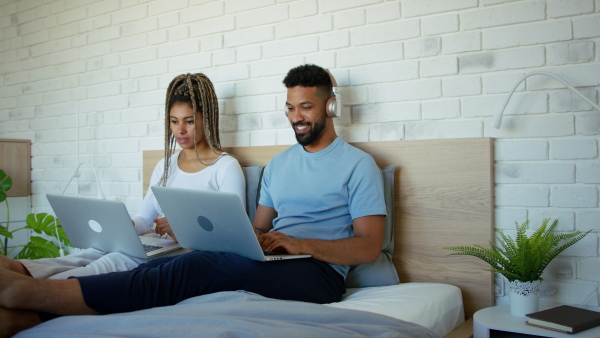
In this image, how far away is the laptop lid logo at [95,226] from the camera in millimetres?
1929

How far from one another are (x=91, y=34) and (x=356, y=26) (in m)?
1.87

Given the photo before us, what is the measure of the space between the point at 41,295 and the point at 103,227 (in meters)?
0.60

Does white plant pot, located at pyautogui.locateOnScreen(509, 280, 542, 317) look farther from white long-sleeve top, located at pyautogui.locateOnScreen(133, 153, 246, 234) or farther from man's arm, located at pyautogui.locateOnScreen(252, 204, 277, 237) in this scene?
white long-sleeve top, located at pyautogui.locateOnScreen(133, 153, 246, 234)

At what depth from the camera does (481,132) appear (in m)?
1.99

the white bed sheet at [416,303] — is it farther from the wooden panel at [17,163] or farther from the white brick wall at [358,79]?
the wooden panel at [17,163]

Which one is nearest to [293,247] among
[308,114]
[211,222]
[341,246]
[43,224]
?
[341,246]

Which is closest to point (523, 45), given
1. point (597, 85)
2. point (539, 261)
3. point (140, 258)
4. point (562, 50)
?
point (562, 50)

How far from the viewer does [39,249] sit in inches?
128

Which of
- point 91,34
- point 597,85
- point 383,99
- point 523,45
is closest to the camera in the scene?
point 597,85

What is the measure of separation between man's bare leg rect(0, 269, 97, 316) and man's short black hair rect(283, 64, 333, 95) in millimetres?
1115

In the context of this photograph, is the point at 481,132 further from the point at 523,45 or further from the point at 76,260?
the point at 76,260

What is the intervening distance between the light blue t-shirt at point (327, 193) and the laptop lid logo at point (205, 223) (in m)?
0.40

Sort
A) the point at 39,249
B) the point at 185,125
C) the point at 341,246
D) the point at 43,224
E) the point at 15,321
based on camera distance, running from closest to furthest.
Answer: the point at 15,321 < the point at 341,246 < the point at 185,125 < the point at 43,224 < the point at 39,249

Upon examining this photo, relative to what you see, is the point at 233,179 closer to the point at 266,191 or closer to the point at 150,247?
the point at 266,191
